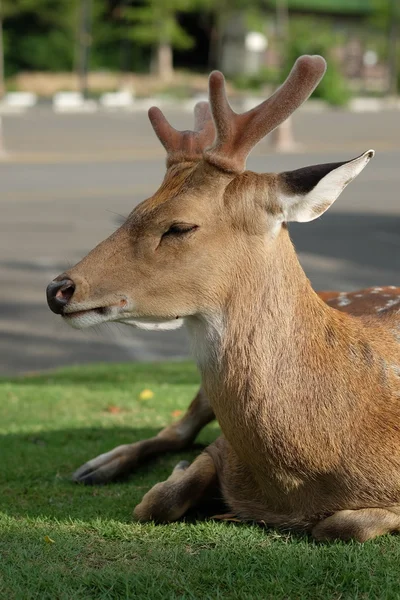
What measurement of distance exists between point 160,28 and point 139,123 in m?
16.9

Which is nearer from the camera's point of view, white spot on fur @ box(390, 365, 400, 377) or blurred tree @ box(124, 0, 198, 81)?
white spot on fur @ box(390, 365, 400, 377)

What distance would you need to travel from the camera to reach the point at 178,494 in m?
4.70

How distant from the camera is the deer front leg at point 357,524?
4.22 metres

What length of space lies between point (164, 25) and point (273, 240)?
49.7m

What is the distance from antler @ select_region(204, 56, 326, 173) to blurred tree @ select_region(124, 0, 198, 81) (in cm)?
4917

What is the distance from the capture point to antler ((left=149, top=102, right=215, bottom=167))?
4.63 meters

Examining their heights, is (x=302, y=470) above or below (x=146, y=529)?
above

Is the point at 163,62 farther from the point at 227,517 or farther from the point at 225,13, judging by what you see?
the point at 227,517

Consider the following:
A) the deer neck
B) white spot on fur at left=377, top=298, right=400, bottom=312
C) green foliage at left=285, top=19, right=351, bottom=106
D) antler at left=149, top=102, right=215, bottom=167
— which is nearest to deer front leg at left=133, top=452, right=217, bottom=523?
the deer neck

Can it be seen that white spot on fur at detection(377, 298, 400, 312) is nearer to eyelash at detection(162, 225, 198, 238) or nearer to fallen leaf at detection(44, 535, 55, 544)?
eyelash at detection(162, 225, 198, 238)

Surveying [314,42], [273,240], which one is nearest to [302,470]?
[273,240]

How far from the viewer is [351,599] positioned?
378cm

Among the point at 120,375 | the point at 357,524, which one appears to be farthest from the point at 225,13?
the point at 357,524

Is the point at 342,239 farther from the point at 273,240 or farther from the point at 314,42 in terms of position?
the point at 314,42
